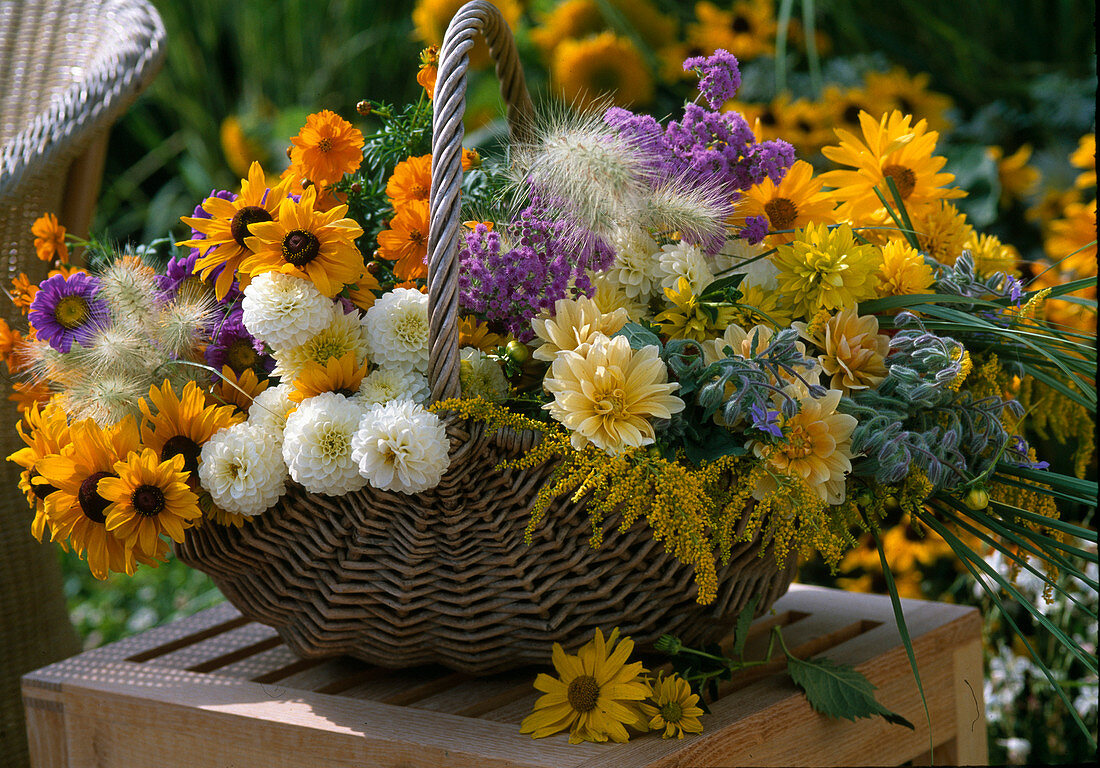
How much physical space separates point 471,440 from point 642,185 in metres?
0.22

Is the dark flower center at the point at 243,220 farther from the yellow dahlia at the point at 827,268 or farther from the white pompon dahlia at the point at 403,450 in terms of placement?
the yellow dahlia at the point at 827,268

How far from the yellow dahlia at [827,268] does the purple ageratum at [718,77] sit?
0.15m

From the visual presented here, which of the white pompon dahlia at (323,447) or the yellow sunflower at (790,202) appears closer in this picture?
the white pompon dahlia at (323,447)

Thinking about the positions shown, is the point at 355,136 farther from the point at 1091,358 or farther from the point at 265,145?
the point at 265,145

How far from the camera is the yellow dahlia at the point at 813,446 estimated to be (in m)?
0.66

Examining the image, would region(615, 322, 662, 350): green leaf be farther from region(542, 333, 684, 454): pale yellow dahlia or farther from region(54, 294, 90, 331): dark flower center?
region(54, 294, 90, 331): dark flower center

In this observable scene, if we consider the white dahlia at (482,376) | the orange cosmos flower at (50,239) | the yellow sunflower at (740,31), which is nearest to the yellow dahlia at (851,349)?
the white dahlia at (482,376)

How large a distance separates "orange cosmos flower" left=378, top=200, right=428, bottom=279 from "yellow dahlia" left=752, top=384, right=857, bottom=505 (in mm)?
310

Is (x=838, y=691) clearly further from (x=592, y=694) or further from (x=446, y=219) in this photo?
(x=446, y=219)

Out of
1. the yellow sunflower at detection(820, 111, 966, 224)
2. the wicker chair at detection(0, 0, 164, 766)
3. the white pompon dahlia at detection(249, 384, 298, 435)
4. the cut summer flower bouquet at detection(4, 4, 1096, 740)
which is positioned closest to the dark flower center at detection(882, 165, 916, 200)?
the yellow sunflower at detection(820, 111, 966, 224)

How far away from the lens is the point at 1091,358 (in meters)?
0.75

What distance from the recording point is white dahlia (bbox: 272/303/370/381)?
0.73m

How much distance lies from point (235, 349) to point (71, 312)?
14 cm

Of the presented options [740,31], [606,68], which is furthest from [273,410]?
[740,31]
